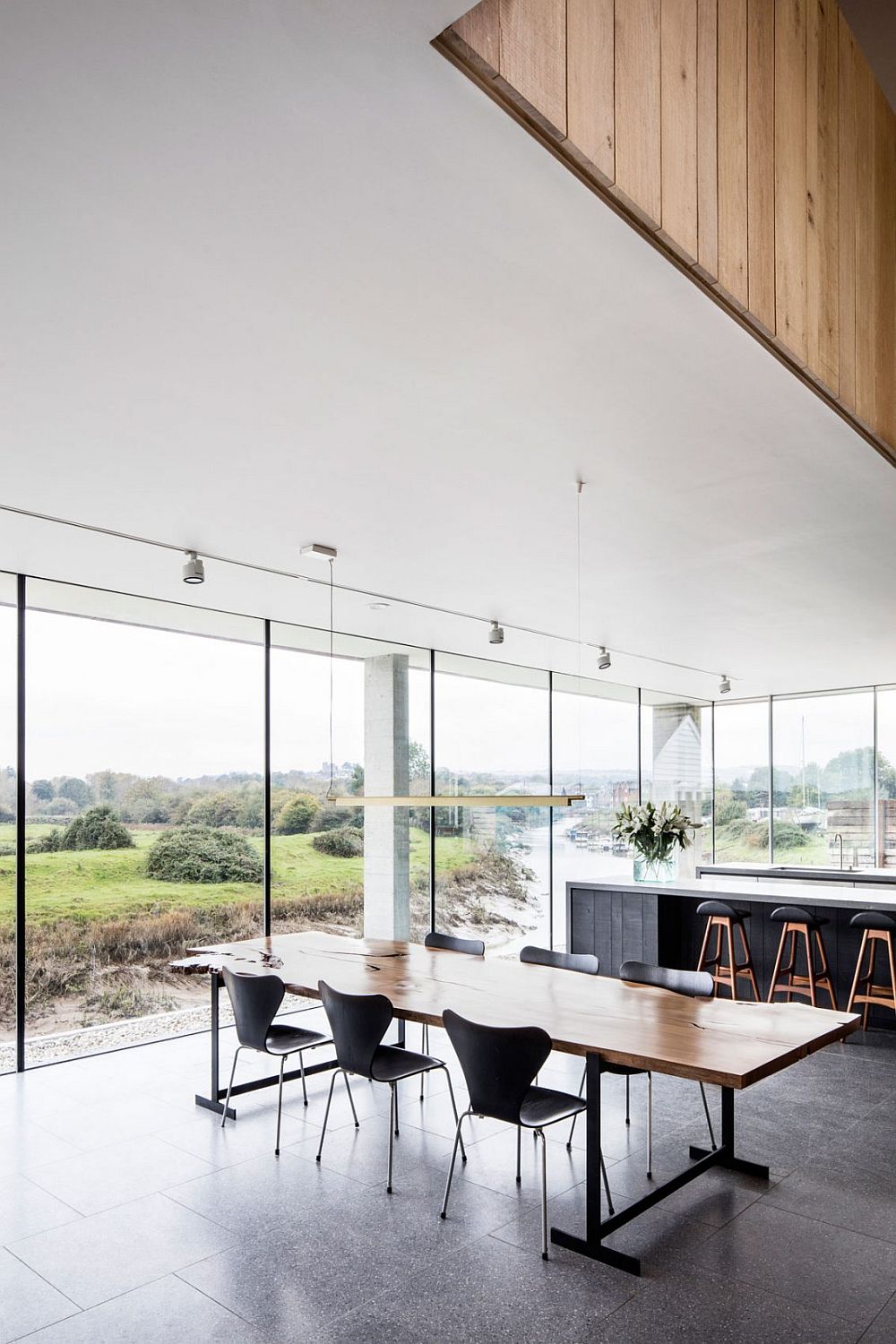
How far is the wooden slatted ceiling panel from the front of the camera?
1631mm

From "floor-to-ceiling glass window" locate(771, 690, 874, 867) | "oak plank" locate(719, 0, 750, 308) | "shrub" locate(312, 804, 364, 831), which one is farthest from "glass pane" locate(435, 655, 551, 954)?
"oak plank" locate(719, 0, 750, 308)

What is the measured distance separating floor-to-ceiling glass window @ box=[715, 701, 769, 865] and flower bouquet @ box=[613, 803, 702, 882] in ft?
12.8

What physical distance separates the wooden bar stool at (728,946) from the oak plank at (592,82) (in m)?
5.76

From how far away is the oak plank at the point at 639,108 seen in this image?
1753 mm

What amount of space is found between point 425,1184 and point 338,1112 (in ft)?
3.28

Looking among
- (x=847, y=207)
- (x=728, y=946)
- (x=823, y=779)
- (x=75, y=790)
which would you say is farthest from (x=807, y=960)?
(x=847, y=207)

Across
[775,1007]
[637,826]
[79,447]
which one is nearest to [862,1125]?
[775,1007]

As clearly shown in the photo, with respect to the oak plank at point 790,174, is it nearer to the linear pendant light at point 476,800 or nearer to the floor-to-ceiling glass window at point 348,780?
the linear pendant light at point 476,800

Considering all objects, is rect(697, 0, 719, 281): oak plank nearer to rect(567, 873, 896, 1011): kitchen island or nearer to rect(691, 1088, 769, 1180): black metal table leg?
rect(691, 1088, 769, 1180): black metal table leg

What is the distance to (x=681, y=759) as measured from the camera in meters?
11.1

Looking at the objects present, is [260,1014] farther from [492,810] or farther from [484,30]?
[492,810]

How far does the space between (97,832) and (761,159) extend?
514 cm

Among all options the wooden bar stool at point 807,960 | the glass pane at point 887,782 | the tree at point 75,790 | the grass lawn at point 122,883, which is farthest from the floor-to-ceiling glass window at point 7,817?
the glass pane at point 887,782

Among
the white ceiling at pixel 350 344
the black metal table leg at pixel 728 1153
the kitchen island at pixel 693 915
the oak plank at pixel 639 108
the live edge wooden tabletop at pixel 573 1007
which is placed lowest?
the black metal table leg at pixel 728 1153
